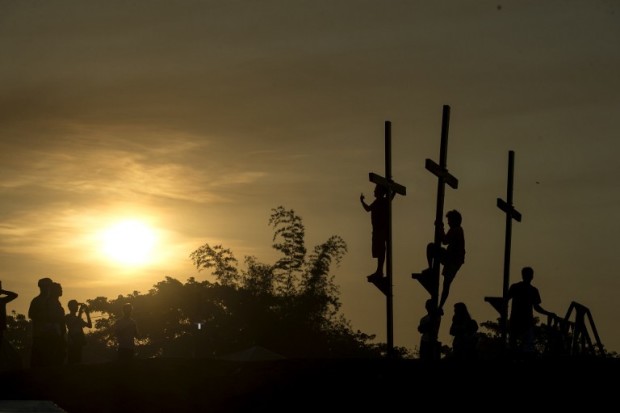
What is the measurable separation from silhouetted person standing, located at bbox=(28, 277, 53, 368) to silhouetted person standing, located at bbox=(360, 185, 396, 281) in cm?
585

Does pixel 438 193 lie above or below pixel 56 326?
above

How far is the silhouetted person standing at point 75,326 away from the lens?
24.7 meters

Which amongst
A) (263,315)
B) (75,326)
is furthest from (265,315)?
(75,326)

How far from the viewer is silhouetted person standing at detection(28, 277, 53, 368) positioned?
75.4 ft

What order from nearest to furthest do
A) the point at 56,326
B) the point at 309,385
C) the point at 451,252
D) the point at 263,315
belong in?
1. the point at 309,385
2. the point at 451,252
3. the point at 56,326
4. the point at 263,315

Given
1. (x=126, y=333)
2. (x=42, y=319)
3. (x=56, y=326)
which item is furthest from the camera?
(x=126, y=333)

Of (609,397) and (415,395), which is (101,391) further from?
(609,397)

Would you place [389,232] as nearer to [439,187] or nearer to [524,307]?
[439,187]

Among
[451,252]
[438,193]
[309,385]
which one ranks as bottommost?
[309,385]

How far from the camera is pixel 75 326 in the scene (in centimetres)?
2472

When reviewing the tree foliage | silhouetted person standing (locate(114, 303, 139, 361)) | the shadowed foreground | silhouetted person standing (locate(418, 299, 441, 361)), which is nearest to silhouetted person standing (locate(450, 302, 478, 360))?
silhouetted person standing (locate(418, 299, 441, 361))

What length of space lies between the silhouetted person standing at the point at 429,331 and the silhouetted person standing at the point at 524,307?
1.53 meters

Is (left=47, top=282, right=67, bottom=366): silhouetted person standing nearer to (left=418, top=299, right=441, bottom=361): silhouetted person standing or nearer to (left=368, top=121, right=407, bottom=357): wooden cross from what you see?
(left=368, top=121, right=407, bottom=357): wooden cross

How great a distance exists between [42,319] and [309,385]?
5920 mm
